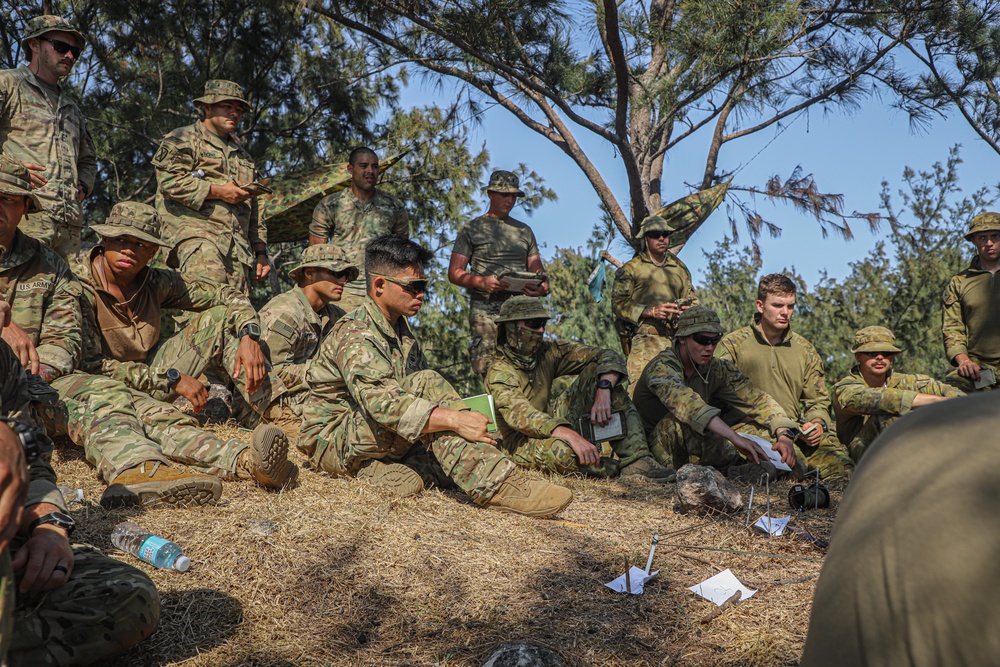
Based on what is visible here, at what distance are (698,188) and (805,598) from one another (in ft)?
20.4

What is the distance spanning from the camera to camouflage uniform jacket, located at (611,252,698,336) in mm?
7910

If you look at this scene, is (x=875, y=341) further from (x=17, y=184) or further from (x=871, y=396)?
(x=17, y=184)

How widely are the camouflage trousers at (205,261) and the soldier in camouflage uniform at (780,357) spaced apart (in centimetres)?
389

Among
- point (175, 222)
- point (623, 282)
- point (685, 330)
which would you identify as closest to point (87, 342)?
point (175, 222)

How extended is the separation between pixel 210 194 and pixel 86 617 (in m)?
4.79

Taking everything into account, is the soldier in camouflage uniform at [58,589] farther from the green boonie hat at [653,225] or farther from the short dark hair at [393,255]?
the green boonie hat at [653,225]

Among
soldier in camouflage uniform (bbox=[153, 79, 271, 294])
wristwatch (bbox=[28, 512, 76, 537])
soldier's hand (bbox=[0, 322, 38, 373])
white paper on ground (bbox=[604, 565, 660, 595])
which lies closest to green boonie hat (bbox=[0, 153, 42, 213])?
soldier's hand (bbox=[0, 322, 38, 373])

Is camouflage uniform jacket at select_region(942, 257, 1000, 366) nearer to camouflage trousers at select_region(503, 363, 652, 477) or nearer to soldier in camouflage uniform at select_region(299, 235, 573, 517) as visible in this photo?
camouflage trousers at select_region(503, 363, 652, 477)

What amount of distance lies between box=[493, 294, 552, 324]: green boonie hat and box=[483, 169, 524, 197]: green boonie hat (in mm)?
1545

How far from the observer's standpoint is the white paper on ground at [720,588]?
376cm

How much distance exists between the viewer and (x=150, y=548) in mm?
3688

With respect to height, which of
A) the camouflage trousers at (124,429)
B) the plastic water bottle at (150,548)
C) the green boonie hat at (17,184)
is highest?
the green boonie hat at (17,184)

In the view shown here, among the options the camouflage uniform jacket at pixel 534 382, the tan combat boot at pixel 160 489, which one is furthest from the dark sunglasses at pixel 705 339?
the tan combat boot at pixel 160 489

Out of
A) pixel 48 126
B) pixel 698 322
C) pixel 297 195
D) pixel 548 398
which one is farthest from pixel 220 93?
pixel 698 322
